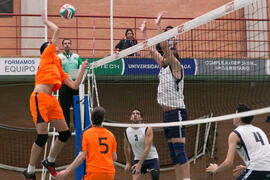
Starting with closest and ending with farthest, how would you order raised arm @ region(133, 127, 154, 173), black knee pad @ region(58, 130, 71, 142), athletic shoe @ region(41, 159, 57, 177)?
athletic shoe @ region(41, 159, 57, 177) → black knee pad @ region(58, 130, 71, 142) → raised arm @ region(133, 127, 154, 173)

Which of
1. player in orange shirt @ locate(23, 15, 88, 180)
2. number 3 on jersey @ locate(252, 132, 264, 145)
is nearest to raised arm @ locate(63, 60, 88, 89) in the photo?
player in orange shirt @ locate(23, 15, 88, 180)

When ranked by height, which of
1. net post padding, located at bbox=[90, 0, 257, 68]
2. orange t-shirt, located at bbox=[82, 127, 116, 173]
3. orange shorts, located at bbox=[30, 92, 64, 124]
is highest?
net post padding, located at bbox=[90, 0, 257, 68]

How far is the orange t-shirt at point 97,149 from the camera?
6219 mm

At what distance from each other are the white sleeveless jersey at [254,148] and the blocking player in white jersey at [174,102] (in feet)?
2.84

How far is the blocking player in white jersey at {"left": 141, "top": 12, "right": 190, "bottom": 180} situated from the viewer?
6387 millimetres

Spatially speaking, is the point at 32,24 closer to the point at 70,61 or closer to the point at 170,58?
the point at 70,61

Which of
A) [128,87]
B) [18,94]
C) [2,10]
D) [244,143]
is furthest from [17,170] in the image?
[244,143]

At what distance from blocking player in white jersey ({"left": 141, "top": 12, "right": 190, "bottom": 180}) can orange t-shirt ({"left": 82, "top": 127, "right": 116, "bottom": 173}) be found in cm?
99

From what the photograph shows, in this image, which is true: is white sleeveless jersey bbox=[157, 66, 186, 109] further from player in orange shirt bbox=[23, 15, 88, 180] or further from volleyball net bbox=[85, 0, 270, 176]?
volleyball net bbox=[85, 0, 270, 176]

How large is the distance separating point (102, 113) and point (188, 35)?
6.88 metres

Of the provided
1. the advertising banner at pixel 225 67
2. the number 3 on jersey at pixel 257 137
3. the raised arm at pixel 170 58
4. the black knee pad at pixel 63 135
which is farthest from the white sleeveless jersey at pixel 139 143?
the number 3 on jersey at pixel 257 137

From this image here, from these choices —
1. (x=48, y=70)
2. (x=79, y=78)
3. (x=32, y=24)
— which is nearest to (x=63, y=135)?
(x=79, y=78)

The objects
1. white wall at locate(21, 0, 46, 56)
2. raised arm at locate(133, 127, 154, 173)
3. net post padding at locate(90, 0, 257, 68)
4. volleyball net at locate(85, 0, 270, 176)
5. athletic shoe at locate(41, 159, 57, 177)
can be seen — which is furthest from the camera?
white wall at locate(21, 0, 46, 56)

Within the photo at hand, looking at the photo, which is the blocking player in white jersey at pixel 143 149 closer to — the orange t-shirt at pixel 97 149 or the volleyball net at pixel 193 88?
the volleyball net at pixel 193 88
